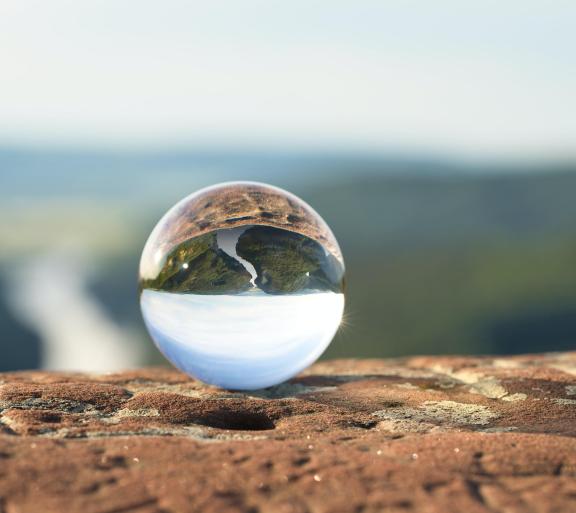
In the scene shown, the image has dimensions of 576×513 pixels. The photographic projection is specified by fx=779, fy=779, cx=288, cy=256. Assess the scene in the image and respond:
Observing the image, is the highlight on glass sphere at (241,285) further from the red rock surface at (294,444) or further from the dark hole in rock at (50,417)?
the dark hole in rock at (50,417)

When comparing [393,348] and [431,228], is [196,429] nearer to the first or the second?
[393,348]

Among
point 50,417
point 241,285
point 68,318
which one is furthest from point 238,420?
point 68,318

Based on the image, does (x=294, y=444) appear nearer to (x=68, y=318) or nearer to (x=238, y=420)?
(x=238, y=420)

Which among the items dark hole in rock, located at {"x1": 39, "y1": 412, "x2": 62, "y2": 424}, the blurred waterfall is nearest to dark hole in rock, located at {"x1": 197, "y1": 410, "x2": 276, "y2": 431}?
dark hole in rock, located at {"x1": 39, "y1": 412, "x2": 62, "y2": 424}

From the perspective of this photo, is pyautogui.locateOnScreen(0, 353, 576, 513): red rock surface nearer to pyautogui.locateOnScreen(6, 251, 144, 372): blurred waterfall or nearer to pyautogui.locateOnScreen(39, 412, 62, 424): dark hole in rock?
pyautogui.locateOnScreen(39, 412, 62, 424): dark hole in rock

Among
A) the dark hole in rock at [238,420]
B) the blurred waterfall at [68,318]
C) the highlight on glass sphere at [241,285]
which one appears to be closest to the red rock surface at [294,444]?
the dark hole in rock at [238,420]

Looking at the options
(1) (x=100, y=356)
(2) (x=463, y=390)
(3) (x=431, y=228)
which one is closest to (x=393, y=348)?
(1) (x=100, y=356)
